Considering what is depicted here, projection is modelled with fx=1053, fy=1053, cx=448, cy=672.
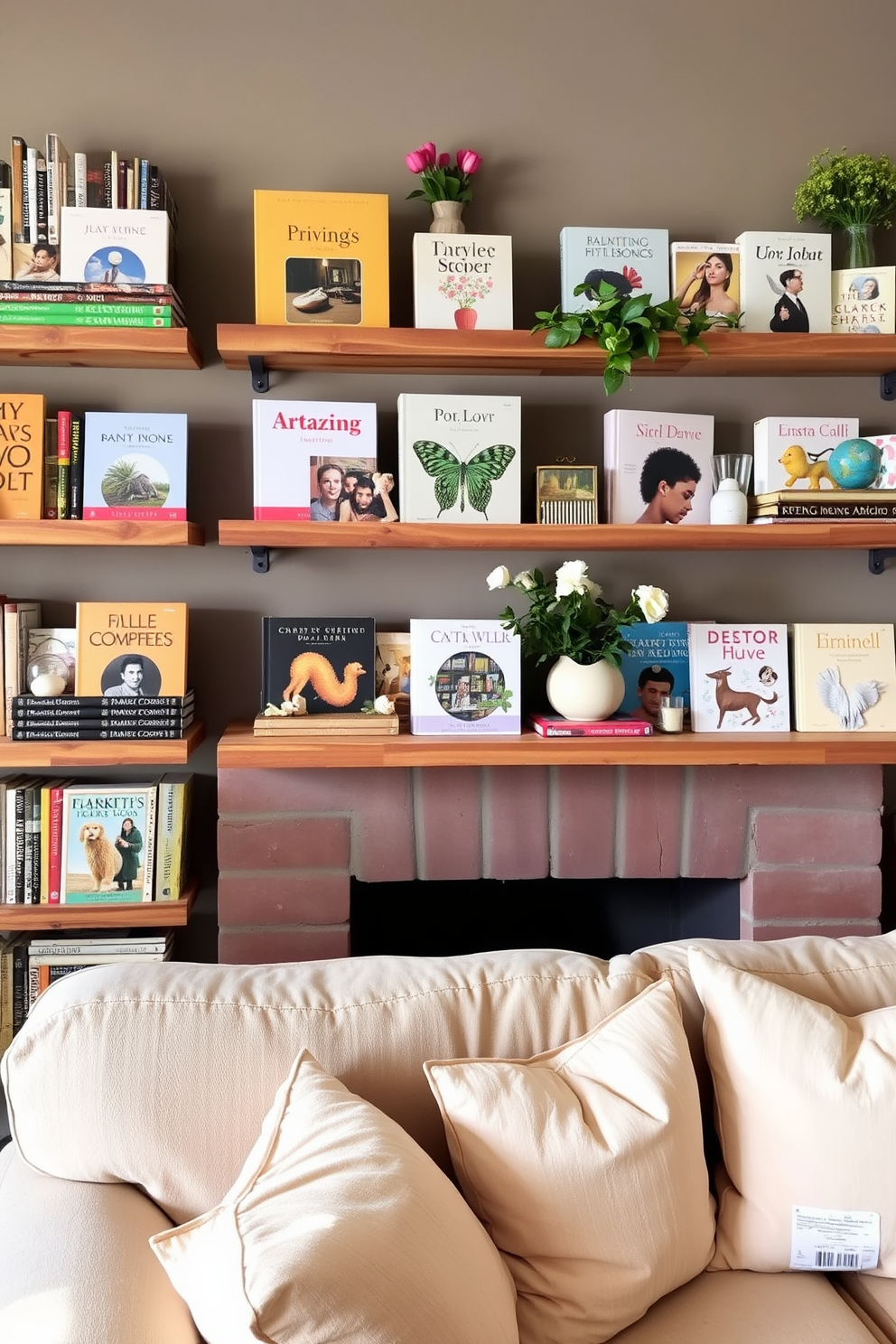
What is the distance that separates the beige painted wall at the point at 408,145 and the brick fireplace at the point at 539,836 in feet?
1.08

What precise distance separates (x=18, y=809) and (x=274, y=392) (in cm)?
98

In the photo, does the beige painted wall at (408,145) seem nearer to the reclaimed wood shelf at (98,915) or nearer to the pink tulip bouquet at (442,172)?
the pink tulip bouquet at (442,172)

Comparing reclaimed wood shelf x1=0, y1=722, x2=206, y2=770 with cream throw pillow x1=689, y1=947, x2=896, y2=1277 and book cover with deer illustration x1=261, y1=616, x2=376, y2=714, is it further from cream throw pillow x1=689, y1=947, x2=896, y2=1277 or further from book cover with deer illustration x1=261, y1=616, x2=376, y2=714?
cream throw pillow x1=689, y1=947, x2=896, y2=1277

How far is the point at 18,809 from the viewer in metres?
2.05

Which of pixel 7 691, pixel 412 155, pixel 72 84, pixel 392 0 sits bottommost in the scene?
pixel 7 691

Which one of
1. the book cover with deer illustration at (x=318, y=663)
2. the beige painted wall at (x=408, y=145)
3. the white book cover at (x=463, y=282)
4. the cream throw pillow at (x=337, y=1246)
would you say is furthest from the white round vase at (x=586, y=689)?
the cream throw pillow at (x=337, y=1246)

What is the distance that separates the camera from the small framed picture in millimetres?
2137

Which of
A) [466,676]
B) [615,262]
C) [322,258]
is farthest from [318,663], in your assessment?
[615,262]

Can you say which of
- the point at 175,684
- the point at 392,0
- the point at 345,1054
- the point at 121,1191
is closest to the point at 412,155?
the point at 392,0

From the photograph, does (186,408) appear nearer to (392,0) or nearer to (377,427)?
(377,427)

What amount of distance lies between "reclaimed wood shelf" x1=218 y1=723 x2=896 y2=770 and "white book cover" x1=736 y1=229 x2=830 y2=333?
86 centimetres

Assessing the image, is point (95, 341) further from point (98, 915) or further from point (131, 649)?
point (98, 915)

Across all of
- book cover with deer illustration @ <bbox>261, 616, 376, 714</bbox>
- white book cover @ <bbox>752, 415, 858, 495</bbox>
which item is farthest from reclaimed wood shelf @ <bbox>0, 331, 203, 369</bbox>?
white book cover @ <bbox>752, 415, 858, 495</bbox>

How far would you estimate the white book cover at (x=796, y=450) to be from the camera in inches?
85.1
